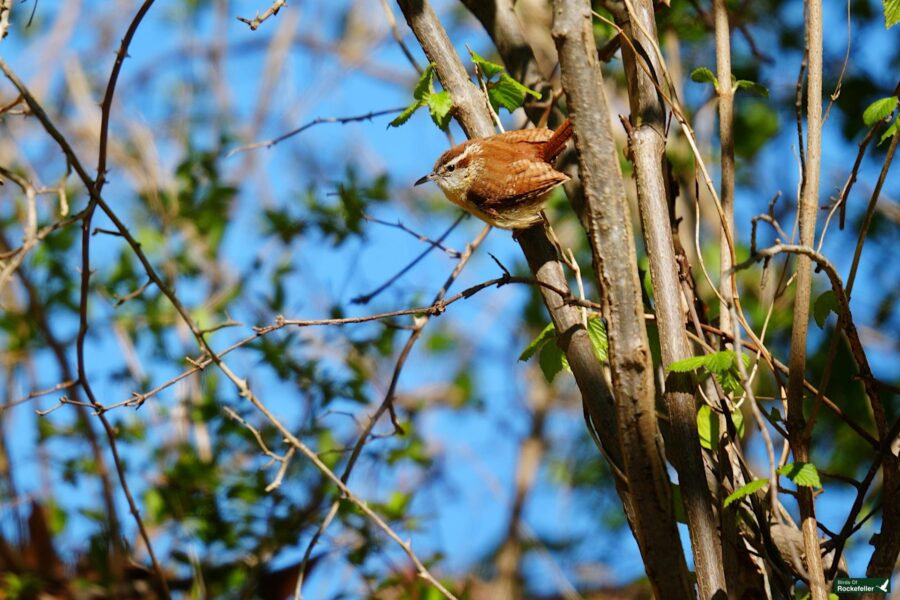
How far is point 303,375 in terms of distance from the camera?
3.73m

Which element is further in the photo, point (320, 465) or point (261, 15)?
point (320, 465)

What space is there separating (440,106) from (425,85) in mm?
68

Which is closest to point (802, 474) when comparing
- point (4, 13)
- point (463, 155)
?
point (463, 155)

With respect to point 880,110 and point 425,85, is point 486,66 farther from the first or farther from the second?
point 880,110

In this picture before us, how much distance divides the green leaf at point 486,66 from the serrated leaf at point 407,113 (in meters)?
0.17

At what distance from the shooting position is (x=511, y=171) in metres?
2.71

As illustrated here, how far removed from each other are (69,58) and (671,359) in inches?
191

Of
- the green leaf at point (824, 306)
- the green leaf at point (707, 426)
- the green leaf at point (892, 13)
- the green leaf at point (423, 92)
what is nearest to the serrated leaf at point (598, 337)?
the green leaf at point (707, 426)

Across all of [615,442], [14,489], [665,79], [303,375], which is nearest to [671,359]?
[615,442]

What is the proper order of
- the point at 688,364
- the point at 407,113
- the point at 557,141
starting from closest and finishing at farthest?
the point at 688,364 < the point at 407,113 < the point at 557,141

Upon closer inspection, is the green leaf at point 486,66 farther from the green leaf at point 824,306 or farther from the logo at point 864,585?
the logo at point 864,585

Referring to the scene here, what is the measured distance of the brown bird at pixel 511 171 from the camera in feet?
8.41

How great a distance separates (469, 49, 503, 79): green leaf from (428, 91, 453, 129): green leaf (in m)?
0.11

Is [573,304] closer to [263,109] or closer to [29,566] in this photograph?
[29,566]
